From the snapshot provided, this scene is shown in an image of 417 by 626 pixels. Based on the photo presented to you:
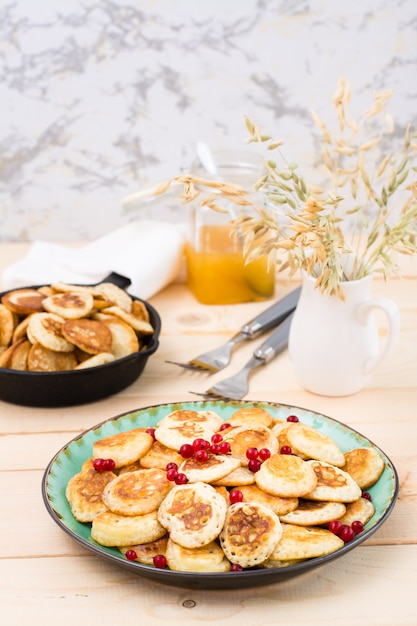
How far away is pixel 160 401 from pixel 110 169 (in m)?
1.51

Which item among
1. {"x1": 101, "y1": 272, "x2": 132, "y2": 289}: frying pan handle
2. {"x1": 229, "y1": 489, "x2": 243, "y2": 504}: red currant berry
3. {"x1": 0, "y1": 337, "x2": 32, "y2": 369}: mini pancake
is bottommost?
{"x1": 101, "y1": 272, "x2": 132, "y2": 289}: frying pan handle

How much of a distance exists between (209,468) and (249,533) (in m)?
0.14

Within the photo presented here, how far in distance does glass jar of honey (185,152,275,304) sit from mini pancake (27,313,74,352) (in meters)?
0.59

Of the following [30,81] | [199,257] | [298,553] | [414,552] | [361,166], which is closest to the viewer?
[298,553]

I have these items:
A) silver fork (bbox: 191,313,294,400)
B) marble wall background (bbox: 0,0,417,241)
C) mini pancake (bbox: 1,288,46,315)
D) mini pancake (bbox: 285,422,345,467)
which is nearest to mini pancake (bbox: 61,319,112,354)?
mini pancake (bbox: 1,288,46,315)

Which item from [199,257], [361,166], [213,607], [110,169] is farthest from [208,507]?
[110,169]

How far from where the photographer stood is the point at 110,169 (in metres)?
2.88

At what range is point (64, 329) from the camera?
1499mm

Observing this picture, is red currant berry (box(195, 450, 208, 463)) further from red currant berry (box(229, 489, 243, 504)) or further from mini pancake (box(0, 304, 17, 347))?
mini pancake (box(0, 304, 17, 347))

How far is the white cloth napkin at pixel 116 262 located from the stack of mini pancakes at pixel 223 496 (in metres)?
0.83

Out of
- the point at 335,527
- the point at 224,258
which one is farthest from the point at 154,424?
the point at 224,258

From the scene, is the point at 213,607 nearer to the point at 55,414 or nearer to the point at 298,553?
the point at 298,553

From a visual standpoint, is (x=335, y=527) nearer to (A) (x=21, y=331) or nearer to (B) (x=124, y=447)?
(B) (x=124, y=447)

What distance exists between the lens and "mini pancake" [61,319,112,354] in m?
1.48
